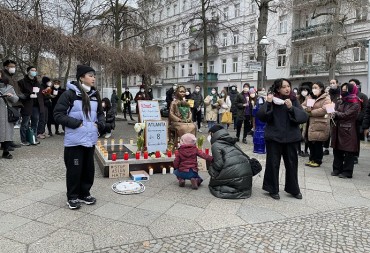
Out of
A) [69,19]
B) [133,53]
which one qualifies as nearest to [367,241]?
[133,53]

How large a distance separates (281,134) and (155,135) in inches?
118

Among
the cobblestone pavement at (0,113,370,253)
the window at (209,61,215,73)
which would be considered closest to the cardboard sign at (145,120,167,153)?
the cobblestone pavement at (0,113,370,253)

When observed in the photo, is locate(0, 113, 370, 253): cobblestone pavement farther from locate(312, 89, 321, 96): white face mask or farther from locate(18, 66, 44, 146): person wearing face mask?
locate(18, 66, 44, 146): person wearing face mask

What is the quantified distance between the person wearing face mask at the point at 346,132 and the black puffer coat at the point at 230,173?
2620 millimetres

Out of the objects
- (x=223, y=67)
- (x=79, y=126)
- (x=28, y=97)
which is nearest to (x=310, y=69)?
(x=223, y=67)

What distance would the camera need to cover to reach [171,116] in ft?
24.7

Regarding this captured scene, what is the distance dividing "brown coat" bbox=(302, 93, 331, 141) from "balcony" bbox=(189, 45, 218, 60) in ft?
114

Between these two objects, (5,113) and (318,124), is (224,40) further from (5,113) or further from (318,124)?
(5,113)

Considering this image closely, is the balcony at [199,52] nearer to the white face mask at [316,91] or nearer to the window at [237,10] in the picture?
the window at [237,10]

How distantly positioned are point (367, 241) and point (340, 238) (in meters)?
0.28

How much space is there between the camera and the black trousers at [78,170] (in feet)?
13.7

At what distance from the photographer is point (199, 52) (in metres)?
44.4

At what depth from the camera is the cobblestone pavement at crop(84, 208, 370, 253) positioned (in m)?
3.30

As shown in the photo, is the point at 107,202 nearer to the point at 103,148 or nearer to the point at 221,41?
the point at 103,148
